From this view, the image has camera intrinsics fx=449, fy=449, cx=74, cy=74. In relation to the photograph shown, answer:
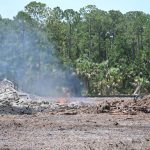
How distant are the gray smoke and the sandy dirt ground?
37214 mm

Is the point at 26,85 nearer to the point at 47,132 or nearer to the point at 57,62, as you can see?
the point at 57,62

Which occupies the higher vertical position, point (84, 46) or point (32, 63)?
point (84, 46)

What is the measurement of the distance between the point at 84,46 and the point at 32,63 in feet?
46.4

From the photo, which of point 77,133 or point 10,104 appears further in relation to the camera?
point 10,104

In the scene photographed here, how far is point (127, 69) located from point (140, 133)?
4511 cm

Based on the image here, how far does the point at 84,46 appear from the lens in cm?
7412

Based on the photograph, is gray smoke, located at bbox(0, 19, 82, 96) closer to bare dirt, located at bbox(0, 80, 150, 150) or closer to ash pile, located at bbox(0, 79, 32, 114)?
ash pile, located at bbox(0, 79, 32, 114)

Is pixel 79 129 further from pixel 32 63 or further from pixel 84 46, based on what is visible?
pixel 84 46

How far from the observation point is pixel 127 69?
60906 mm

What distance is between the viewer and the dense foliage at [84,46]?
58906 millimetres

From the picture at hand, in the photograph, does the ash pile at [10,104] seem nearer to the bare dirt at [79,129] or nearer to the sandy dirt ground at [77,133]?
the bare dirt at [79,129]

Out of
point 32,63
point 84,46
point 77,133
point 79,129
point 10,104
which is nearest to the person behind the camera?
point 77,133

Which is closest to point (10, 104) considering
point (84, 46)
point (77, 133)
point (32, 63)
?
point (77, 133)

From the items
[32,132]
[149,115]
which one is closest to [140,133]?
[32,132]
